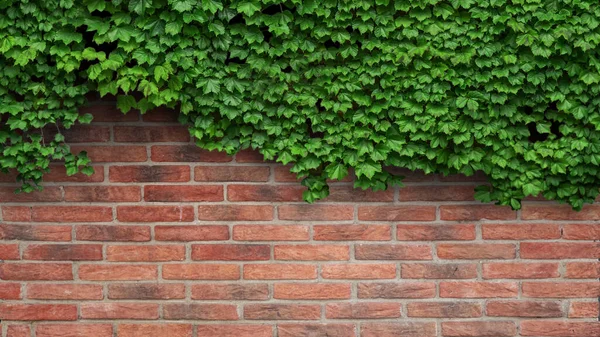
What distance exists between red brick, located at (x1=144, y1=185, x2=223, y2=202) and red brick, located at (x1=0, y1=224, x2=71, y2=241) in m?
0.41

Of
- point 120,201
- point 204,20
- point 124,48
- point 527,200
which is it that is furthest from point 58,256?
point 527,200

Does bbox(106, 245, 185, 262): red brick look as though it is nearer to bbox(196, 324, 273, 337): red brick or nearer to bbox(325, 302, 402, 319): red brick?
bbox(196, 324, 273, 337): red brick

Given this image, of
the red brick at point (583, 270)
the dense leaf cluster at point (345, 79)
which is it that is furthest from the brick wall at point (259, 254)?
the dense leaf cluster at point (345, 79)

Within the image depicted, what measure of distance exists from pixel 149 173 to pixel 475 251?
59.5 inches

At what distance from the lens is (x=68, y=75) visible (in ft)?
9.53

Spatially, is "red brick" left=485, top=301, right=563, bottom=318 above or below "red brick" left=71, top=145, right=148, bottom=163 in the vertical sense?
below

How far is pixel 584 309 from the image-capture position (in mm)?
3066

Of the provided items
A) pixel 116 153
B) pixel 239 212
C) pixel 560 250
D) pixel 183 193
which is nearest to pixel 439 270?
pixel 560 250

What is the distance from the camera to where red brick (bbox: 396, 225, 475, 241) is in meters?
3.07

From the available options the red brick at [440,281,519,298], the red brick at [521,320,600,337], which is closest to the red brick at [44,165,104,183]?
the red brick at [440,281,519,298]

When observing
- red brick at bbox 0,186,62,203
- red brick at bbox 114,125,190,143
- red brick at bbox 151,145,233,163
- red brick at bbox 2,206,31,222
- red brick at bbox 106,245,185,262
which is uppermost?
red brick at bbox 114,125,190,143

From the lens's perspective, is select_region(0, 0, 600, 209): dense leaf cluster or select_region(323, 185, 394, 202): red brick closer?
select_region(0, 0, 600, 209): dense leaf cluster

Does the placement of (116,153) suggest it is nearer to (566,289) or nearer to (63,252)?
(63,252)

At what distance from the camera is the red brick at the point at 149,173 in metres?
3.08
